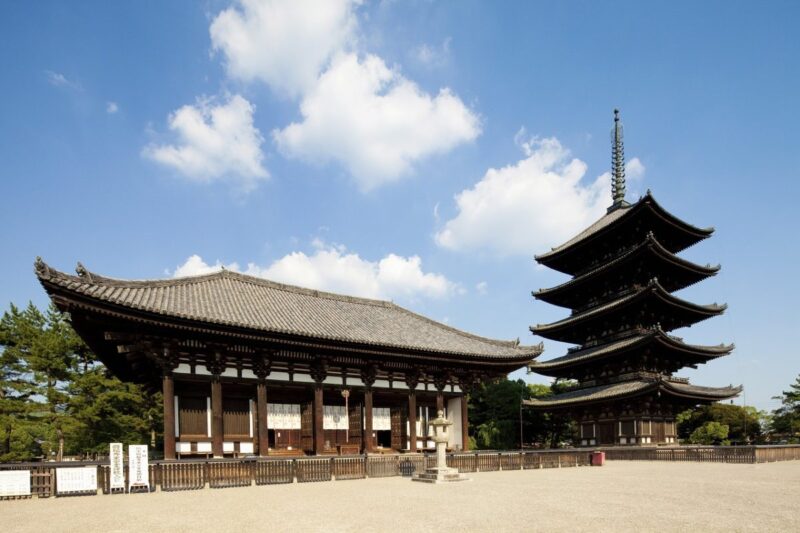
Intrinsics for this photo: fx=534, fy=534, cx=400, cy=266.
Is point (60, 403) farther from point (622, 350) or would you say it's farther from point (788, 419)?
point (788, 419)

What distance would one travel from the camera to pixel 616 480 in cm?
1956

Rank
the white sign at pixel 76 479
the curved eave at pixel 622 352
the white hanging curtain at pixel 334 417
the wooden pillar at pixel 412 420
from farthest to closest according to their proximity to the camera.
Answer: the curved eave at pixel 622 352 < the wooden pillar at pixel 412 420 < the white hanging curtain at pixel 334 417 < the white sign at pixel 76 479

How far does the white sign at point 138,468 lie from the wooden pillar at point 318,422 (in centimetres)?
746

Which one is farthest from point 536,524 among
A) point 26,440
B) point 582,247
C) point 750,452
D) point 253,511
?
point 26,440

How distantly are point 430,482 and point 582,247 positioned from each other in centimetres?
2740

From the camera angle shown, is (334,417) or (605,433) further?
(605,433)

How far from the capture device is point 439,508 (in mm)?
12727

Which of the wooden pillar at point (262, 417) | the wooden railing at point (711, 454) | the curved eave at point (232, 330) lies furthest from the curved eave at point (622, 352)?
the wooden pillar at point (262, 417)

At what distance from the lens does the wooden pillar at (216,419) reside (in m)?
20.0

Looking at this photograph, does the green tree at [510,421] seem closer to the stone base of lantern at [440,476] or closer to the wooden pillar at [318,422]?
the wooden pillar at [318,422]

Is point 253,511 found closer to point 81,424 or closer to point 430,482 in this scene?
point 430,482

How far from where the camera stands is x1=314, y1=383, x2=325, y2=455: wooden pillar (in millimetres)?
22547

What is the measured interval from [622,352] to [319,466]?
912 inches

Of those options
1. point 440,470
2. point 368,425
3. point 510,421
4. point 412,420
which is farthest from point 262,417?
point 510,421
